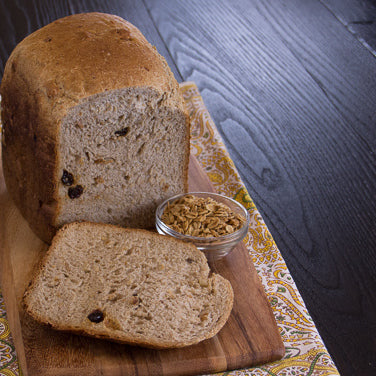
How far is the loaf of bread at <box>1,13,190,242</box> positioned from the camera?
90.0 inches

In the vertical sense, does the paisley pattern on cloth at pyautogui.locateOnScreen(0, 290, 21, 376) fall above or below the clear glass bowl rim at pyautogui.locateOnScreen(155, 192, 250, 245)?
below

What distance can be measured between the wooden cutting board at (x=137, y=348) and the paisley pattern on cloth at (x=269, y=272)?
0.07 m

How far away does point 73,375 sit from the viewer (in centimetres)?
199

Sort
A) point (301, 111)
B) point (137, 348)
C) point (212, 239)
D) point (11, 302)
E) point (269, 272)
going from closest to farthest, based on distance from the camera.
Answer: point (137, 348), point (11, 302), point (212, 239), point (269, 272), point (301, 111)

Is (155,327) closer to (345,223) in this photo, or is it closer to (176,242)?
(176,242)

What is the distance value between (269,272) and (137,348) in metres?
0.72

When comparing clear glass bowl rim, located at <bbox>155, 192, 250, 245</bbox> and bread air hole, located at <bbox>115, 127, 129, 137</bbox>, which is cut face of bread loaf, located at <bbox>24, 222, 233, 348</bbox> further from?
bread air hole, located at <bbox>115, 127, 129, 137</bbox>

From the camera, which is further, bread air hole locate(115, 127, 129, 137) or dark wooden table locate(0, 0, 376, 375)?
dark wooden table locate(0, 0, 376, 375)

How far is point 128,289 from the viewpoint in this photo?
2182mm

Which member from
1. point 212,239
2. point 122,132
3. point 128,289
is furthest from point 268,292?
point 122,132

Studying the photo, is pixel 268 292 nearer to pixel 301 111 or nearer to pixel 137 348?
pixel 137 348

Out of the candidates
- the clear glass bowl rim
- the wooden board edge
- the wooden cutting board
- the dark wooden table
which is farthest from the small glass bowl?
the wooden board edge

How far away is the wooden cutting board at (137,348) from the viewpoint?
6.60 feet

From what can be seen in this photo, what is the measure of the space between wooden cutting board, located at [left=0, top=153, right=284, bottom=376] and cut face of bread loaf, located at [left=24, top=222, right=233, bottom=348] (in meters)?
0.07
